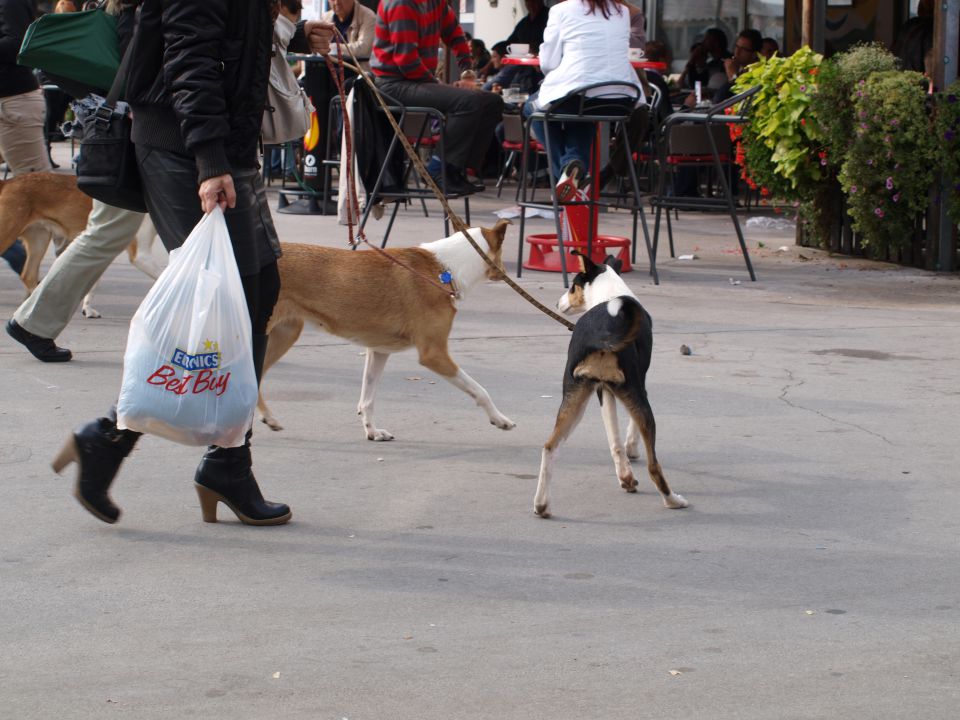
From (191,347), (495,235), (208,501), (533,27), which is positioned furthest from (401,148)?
(533,27)

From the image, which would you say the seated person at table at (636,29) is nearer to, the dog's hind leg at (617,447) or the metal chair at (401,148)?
the metal chair at (401,148)

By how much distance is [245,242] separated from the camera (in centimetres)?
433

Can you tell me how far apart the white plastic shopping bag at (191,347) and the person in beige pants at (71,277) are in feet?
8.80

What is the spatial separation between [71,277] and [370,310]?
1.83 m

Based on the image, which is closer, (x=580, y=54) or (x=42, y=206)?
(x=42, y=206)

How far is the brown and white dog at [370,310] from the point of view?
18.9 ft

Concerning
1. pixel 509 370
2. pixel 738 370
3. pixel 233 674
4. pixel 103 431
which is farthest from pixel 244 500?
pixel 738 370

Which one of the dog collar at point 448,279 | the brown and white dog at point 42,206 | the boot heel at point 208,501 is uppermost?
the brown and white dog at point 42,206

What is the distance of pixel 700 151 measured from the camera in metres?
12.6

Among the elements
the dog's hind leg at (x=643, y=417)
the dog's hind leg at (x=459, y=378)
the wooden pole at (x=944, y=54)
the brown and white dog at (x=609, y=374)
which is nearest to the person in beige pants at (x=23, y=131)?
the dog's hind leg at (x=459, y=378)

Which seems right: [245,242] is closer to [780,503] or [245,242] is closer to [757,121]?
[780,503]

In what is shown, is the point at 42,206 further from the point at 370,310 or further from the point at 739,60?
the point at 739,60

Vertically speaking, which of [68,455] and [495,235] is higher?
[495,235]

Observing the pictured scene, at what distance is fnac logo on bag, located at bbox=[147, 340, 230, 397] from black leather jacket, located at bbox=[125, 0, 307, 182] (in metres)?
0.55
